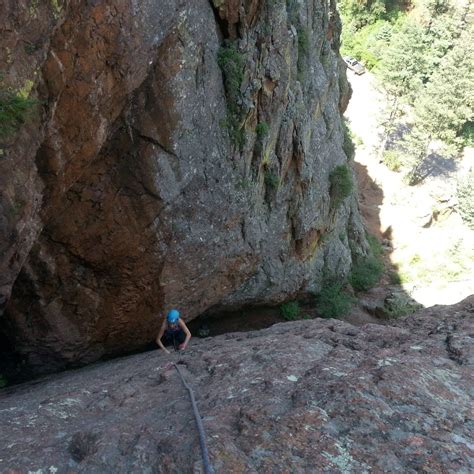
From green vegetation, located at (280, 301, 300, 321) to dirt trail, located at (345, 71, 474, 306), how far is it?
821 cm

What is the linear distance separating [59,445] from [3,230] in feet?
10.1

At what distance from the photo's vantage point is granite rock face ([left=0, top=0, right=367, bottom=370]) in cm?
651

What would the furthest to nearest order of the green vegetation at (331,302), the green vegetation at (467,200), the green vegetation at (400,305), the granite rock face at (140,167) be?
the green vegetation at (467,200), the green vegetation at (400,305), the green vegetation at (331,302), the granite rock face at (140,167)

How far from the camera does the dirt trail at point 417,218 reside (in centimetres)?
2273

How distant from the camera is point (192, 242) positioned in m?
10.1

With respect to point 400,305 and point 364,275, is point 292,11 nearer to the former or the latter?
point 364,275

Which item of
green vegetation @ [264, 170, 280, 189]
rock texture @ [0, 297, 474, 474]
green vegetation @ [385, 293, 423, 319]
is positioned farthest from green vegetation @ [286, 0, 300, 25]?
green vegetation @ [385, 293, 423, 319]

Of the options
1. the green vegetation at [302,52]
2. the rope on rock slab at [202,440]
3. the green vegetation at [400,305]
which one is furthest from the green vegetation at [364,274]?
the rope on rock slab at [202,440]

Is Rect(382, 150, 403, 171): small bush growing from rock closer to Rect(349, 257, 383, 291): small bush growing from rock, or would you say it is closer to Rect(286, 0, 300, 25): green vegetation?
Rect(349, 257, 383, 291): small bush growing from rock

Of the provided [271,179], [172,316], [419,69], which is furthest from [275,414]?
[419,69]

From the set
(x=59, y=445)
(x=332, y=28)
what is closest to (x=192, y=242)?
(x=59, y=445)

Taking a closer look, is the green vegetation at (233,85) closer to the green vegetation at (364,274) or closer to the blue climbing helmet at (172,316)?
the blue climbing helmet at (172,316)

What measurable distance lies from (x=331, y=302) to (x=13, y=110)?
12.9m

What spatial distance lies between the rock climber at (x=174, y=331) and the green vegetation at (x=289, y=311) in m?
5.87
